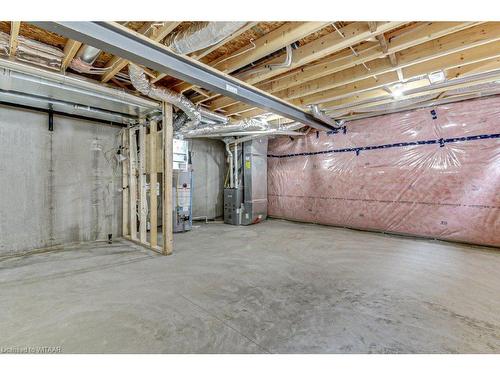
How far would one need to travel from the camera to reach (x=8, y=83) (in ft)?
8.38

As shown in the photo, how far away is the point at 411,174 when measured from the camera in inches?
163

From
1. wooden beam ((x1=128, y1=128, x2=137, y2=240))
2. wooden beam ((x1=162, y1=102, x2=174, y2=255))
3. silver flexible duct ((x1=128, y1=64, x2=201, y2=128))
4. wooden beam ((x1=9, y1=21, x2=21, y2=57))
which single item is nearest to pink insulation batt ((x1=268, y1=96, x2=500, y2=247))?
silver flexible duct ((x1=128, y1=64, x2=201, y2=128))

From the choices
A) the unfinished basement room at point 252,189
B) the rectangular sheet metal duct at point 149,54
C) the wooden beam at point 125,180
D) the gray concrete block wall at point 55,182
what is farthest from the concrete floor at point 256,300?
the rectangular sheet metal duct at point 149,54

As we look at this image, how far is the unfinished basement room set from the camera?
5.61 feet

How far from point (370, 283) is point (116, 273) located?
2.64 metres

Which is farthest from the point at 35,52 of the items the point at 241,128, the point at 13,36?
the point at 241,128

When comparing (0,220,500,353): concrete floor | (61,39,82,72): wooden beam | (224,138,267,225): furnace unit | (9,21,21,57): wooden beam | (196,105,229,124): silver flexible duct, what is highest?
(61,39,82,72): wooden beam

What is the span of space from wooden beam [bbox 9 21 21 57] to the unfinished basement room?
0.02m

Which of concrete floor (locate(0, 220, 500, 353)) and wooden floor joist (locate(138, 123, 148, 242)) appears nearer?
concrete floor (locate(0, 220, 500, 353))

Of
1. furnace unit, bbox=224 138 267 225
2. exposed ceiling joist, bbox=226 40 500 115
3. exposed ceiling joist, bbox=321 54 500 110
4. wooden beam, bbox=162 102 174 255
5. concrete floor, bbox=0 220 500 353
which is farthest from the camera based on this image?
furnace unit, bbox=224 138 267 225

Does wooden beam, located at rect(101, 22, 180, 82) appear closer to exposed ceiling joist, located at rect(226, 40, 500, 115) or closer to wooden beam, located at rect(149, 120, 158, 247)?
wooden beam, located at rect(149, 120, 158, 247)
